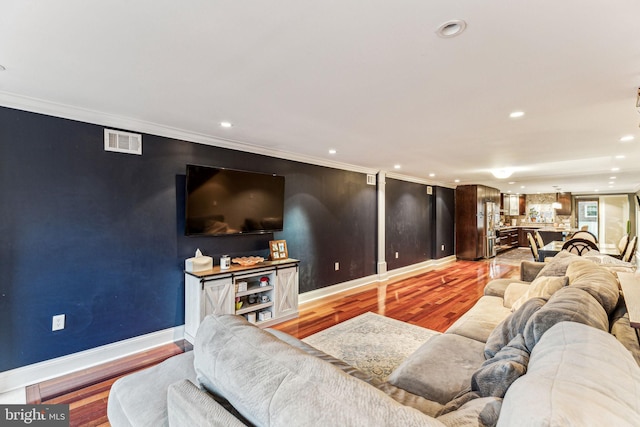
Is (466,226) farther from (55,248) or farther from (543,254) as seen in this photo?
(55,248)

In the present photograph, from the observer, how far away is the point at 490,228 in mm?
8734

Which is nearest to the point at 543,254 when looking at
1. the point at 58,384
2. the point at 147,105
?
the point at 147,105

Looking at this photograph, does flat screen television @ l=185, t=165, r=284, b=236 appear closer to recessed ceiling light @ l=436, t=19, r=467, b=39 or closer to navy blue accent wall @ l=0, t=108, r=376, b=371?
navy blue accent wall @ l=0, t=108, r=376, b=371

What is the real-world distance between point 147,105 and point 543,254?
6.00m

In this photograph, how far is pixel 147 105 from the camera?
2.49 m

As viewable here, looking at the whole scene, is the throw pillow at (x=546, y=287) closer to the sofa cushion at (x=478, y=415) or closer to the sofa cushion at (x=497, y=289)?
the sofa cushion at (x=497, y=289)

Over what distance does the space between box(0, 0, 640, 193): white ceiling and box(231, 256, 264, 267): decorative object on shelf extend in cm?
152

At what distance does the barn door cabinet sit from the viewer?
3074 mm

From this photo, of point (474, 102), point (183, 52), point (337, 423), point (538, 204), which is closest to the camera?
point (337, 423)

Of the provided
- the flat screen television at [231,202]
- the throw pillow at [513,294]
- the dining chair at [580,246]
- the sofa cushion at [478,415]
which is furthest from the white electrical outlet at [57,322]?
the dining chair at [580,246]

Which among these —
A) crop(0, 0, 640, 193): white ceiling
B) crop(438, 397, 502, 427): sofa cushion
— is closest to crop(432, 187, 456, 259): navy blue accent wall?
crop(0, 0, 640, 193): white ceiling

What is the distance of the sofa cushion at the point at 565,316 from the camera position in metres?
1.30

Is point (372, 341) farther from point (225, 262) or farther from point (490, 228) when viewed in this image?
point (490, 228)

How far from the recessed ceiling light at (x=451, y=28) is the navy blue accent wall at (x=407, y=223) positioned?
4691mm
